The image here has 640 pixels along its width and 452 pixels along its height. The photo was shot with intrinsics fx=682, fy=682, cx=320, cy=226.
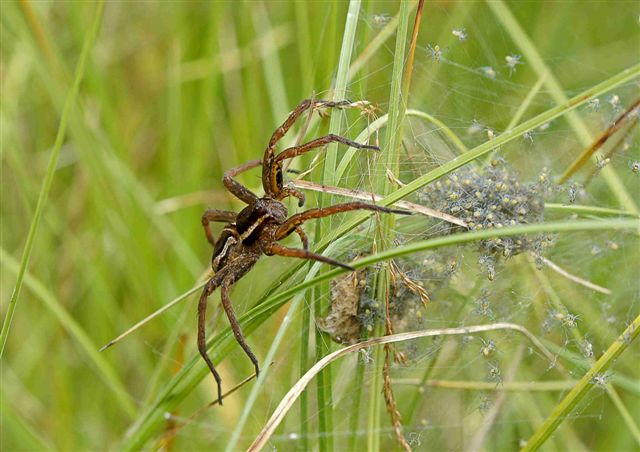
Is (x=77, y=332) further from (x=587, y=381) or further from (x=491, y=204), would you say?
(x=587, y=381)

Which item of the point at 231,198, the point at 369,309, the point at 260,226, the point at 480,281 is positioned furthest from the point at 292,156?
the point at 231,198

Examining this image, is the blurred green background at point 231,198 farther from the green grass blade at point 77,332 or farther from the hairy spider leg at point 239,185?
the hairy spider leg at point 239,185

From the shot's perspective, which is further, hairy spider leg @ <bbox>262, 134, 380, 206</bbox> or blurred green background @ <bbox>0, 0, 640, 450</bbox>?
blurred green background @ <bbox>0, 0, 640, 450</bbox>

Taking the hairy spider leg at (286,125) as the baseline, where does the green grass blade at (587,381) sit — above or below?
below

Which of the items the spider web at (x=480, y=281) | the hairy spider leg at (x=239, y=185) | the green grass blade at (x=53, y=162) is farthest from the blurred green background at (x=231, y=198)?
the green grass blade at (x=53, y=162)

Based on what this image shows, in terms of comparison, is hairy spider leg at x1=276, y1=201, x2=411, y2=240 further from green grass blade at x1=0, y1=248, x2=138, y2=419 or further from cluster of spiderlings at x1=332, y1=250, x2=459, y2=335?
green grass blade at x1=0, y1=248, x2=138, y2=419

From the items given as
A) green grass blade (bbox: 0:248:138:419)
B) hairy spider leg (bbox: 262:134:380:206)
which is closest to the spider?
hairy spider leg (bbox: 262:134:380:206)

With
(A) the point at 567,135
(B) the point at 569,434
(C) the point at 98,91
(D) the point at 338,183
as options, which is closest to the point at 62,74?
(C) the point at 98,91
